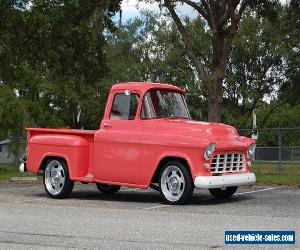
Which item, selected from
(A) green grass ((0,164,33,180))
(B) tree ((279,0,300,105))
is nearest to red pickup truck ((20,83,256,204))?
(A) green grass ((0,164,33,180))

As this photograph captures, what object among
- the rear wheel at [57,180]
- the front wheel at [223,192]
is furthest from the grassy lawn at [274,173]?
the rear wheel at [57,180]

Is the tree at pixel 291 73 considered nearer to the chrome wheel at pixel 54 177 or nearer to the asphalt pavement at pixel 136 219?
the chrome wheel at pixel 54 177

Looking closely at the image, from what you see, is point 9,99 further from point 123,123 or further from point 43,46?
point 123,123

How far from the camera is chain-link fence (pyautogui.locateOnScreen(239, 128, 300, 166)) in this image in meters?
21.6

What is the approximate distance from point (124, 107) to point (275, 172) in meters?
9.00

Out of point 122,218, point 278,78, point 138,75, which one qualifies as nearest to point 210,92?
point 122,218

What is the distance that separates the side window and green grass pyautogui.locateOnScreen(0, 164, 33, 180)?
28.1 ft

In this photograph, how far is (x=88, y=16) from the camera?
2312cm

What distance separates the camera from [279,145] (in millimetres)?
21859

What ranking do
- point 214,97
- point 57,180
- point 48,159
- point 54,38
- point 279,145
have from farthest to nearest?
point 54,38
point 214,97
point 279,145
point 48,159
point 57,180

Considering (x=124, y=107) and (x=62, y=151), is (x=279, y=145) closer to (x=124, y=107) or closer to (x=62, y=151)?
(x=124, y=107)

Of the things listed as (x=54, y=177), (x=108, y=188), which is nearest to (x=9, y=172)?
(x=108, y=188)

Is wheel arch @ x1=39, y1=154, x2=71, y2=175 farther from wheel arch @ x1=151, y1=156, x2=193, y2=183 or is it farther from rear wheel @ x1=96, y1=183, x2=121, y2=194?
wheel arch @ x1=151, y1=156, x2=193, y2=183

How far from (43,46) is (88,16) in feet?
9.16
